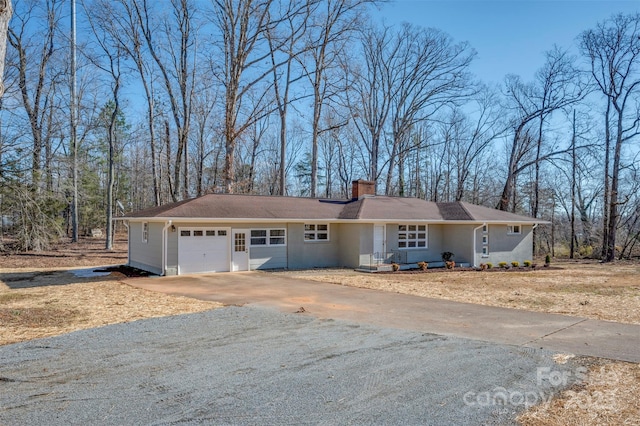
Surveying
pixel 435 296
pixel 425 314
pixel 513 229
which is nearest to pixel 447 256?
pixel 513 229

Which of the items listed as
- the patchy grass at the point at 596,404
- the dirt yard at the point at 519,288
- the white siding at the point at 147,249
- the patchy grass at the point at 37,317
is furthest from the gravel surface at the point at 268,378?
the white siding at the point at 147,249

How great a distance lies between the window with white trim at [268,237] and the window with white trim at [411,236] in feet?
18.2

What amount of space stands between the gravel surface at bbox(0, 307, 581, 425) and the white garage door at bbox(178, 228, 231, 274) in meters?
8.24

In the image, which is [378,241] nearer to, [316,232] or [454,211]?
[316,232]

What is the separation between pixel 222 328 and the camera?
7.43m

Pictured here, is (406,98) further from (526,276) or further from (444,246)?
(526,276)

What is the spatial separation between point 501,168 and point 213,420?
4005cm

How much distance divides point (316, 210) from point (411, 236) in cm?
473

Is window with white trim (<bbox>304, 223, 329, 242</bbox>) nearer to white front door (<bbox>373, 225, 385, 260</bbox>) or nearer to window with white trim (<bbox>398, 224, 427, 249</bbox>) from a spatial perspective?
white front door (<bbox>373, 225, 385, 260</bbox>)

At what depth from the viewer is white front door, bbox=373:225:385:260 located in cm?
1858

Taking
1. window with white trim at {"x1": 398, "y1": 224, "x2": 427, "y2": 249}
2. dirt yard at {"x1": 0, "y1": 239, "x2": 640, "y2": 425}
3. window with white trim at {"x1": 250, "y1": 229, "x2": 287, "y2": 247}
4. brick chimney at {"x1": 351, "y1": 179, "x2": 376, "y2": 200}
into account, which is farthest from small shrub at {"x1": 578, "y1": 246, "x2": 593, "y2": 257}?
window with white trim at {"x1": 250, "y1": 229, "x2": 287, "y2": 247}

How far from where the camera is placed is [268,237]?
684 inches

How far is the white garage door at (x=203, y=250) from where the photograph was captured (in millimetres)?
15398

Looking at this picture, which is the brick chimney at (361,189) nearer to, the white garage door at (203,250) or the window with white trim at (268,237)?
the window with white trim at (268,237)
